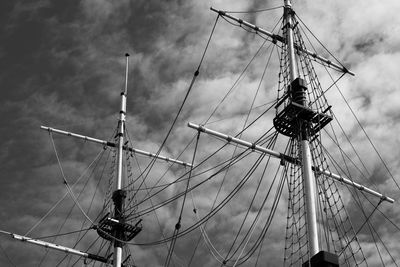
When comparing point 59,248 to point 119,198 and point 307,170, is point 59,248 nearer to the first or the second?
point 119,198

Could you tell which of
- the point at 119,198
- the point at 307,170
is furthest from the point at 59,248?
the point at 307,170

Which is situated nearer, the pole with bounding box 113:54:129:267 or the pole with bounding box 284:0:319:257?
Result: the pole with bounding box 284:0:319:257

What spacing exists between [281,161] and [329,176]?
332 cm

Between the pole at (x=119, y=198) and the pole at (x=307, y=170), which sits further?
the pole at (x=119, y=198)

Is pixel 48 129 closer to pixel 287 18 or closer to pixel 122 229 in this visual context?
pixel 122 229

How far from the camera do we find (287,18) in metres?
31.0

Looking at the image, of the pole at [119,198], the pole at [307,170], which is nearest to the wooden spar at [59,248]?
the pole at [119,198]

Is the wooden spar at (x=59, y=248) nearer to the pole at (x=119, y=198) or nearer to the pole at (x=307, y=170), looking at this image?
the pole at (x=119, y=198)

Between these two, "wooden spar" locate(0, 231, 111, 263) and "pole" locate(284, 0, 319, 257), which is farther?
"wooden spar" locate(0, 231, 111, 263)

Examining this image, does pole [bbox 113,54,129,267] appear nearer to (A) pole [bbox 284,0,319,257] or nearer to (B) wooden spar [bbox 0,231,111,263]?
(B) wooden spar [bbox 0,231,111,263]

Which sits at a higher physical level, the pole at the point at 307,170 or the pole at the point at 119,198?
the pole at the point at 119,198

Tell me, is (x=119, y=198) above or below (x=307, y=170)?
above

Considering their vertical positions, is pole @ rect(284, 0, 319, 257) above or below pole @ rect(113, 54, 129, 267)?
below

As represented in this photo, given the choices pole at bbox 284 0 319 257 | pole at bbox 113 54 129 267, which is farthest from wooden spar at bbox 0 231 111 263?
pole at bbox 284 0 319 257
